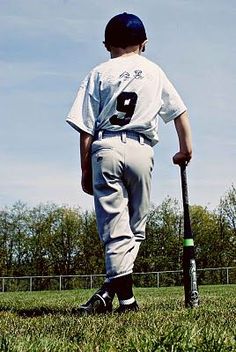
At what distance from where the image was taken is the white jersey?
16.8ft

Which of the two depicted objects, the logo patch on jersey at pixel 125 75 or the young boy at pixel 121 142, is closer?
the young boy at pixel 121 142

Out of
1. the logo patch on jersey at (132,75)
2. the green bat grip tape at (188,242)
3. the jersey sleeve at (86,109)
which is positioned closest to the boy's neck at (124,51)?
the logo patch on jersey at (132,75)

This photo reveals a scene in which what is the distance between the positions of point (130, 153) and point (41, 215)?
53598 mm

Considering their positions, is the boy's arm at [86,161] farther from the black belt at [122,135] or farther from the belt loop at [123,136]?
the belt loop at [123,136]

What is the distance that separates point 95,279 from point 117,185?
4472 cm

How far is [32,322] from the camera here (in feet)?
13.7

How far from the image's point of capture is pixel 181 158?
550cm

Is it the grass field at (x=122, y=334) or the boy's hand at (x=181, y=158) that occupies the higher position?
the boy's hand at (x=181, y=158)

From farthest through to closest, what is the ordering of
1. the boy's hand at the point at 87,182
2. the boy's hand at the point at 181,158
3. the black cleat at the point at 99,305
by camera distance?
the boy's hand at the point at 181,158 < the boy's hand at the point at 87,182 < the black cleat at the point at 99,305

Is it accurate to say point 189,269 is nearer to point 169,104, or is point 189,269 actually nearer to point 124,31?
point 169,104

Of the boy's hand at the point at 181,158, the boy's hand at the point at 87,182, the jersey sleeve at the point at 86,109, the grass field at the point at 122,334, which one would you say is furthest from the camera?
the boy's hand at the point at 181,158

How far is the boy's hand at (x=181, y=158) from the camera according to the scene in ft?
18.0

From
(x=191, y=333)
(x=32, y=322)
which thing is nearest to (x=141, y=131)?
(x=32, y=322)

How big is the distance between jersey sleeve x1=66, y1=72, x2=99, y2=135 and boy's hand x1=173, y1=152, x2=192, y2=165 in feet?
2.50
